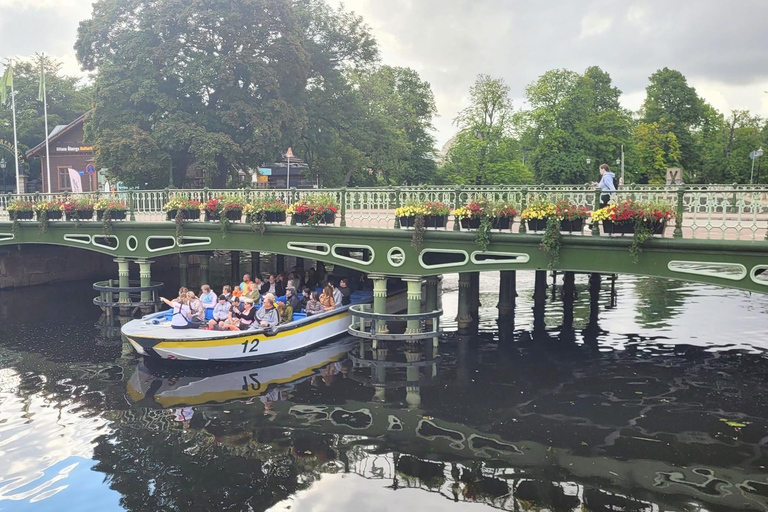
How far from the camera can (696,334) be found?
2023 cm

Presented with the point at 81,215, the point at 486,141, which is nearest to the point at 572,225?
the point at 81,215

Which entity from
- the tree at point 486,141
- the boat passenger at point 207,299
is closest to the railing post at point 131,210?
the boat passenger at point 207,299

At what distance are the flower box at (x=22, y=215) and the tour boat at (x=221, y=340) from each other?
11.6m

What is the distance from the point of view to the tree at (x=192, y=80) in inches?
1054

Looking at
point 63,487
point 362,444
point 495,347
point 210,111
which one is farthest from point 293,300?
point 210,111

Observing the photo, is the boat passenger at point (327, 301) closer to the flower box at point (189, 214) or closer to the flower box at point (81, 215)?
the flower box at point (189, 214)

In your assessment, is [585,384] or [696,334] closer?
[585,384]

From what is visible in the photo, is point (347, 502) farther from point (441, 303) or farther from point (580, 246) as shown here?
point (441, 303)

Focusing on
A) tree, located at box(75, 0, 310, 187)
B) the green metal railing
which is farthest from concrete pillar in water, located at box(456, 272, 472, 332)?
tree, located at box(75, 0, 310, 187)

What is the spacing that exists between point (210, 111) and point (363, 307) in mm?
14082

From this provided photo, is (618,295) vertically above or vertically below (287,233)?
below

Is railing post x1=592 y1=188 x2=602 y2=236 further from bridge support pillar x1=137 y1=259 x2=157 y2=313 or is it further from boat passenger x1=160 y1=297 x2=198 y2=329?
bridge support pillar x1=137 y1=259 x2=157 y2=313

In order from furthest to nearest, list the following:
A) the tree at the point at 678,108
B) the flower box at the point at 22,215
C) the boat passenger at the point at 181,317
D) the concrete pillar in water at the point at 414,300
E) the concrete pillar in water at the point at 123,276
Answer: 1. the tree at the point at 678,108
2. the flower box at the point at 22,215
3. the concrete pillar in water at the point at 123,276
4. the concrete pillar in water at the point at 414,300
5. the boat passenger at the point at 181,317

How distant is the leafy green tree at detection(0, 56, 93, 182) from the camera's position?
176 ft
